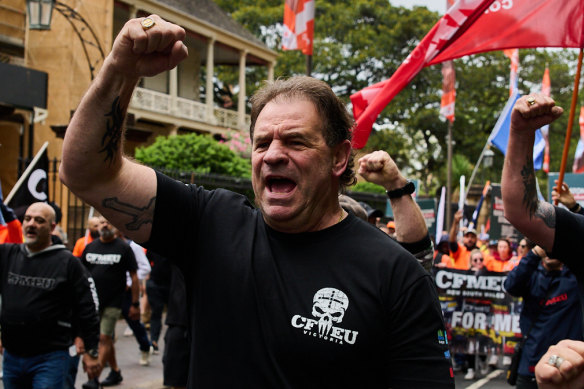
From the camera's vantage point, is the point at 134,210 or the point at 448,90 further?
the point at 448,90

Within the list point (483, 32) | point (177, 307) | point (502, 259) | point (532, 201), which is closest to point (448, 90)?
point (502, 259)

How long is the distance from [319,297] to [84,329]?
453cm

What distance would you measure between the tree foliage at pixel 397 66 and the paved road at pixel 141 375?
24.7 metres

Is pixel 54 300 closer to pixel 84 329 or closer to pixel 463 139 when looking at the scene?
pixel 84 329

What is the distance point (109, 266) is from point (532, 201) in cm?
705

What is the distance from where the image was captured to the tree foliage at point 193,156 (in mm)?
16609

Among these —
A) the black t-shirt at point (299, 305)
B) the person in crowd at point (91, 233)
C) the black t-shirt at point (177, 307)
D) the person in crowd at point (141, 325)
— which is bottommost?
the person in crowd at point (141, 325)

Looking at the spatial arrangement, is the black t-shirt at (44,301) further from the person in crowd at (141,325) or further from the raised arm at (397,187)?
the raised arm at (397,187)

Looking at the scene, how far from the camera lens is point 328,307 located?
2.13 metres

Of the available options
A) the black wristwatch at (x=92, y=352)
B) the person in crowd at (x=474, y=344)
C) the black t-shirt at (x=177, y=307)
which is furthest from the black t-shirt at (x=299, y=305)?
the person in crowd at (x=474, y=344)

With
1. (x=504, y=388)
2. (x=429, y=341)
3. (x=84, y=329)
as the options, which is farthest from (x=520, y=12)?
(x=504, y=388)

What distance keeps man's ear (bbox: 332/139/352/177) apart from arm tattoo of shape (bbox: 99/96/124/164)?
740 millimetres

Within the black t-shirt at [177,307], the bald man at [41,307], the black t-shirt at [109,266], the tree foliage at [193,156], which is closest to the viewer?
the bald man at [41,307]

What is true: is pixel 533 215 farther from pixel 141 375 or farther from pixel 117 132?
pixel 141 375
